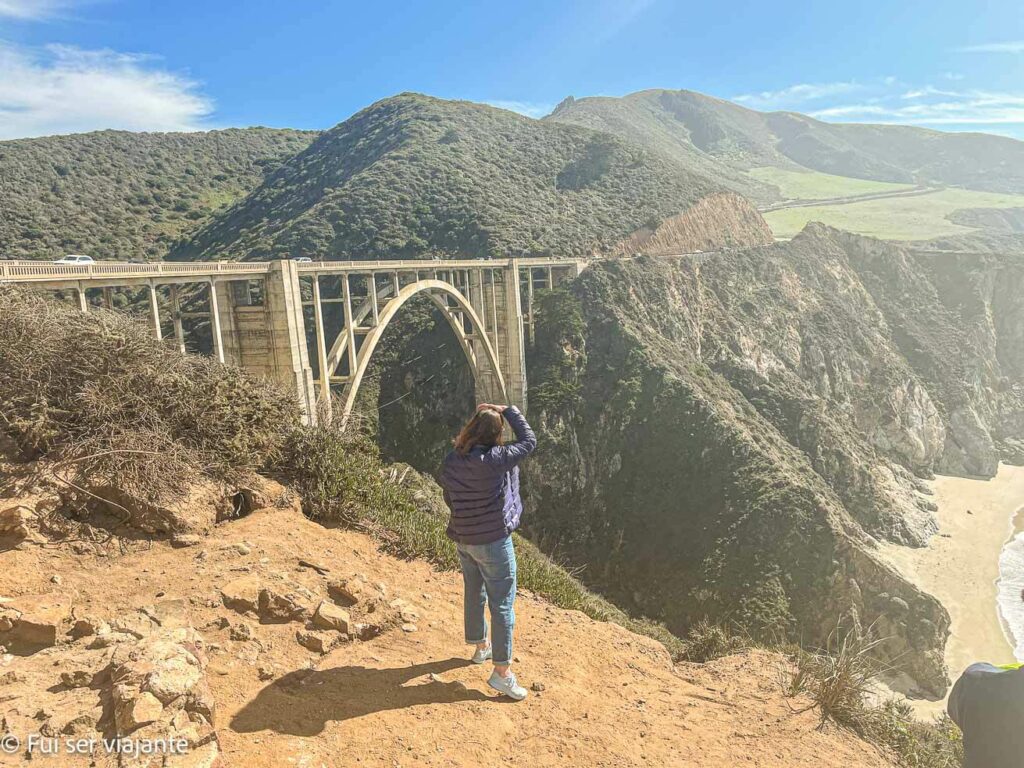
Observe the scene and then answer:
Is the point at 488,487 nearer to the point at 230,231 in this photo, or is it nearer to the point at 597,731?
the point at 597,731

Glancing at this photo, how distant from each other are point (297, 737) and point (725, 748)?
2965 millimetres

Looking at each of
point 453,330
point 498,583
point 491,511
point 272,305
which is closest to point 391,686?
point 498,583

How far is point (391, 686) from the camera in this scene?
167 inches

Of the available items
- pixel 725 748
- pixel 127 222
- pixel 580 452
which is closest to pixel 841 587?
pixel 580 452

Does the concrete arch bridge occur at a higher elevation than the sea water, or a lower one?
higher

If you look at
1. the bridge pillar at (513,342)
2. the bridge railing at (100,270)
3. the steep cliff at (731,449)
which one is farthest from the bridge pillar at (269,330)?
the bridge pillar at (513,342)

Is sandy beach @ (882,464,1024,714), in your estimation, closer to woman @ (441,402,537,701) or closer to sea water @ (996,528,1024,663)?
sea water @ (996,528,1024,663)

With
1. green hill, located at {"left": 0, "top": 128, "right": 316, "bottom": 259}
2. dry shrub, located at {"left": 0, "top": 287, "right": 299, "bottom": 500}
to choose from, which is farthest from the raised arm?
green hill, located at {"left": 0, "top": 128, "right": 316, "bottom": 259}

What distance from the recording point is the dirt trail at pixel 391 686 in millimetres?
3529

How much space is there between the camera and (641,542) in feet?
90.1

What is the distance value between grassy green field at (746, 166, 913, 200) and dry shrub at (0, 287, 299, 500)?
13511 centimetres

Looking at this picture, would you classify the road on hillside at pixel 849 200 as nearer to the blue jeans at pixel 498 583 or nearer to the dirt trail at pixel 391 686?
the dirt trail at pixel 391 686

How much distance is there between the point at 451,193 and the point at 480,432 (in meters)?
54.0

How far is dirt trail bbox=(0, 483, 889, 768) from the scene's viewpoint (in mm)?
3529
